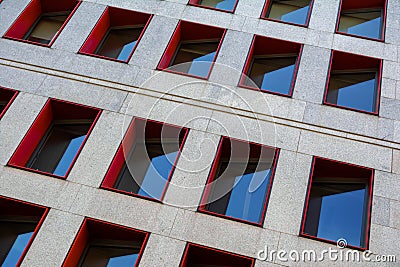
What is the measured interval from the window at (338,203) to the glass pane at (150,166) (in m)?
4.66

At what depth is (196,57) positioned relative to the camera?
21516 mm

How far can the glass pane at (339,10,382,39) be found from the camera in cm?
2189

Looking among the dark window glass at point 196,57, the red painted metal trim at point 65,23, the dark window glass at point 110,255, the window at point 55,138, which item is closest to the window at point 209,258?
the dark window glass at point 110,255

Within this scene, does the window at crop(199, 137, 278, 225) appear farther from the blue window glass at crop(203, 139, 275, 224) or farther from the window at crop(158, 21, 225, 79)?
the window at crop(158, 21, 225, 79)

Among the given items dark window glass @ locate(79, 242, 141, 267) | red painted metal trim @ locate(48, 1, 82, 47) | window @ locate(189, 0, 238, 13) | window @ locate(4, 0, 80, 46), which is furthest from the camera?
window @ locate(189, 0, 238, 13)

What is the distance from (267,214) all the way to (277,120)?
12.3 ft

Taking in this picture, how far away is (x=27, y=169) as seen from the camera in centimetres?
1720

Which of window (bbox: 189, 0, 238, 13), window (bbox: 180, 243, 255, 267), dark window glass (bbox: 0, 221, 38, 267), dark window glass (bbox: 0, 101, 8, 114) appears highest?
window (bbox: 189, 0, 238, 13)

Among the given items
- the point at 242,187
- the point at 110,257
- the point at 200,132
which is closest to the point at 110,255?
the point at 110,257

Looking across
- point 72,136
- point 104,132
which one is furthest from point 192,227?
point 72,136

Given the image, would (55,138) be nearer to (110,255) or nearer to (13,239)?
(13,239)

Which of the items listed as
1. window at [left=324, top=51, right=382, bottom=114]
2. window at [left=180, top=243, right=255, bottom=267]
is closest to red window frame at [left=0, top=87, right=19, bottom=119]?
window at [left=180, top=243, right=255, bottom=267]

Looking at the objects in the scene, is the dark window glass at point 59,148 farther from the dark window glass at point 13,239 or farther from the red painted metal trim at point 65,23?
the red painted metal trim at point 65,23

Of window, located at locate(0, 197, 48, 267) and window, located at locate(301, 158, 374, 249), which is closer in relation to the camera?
window, located at locate(0, 197, 48, 267)
